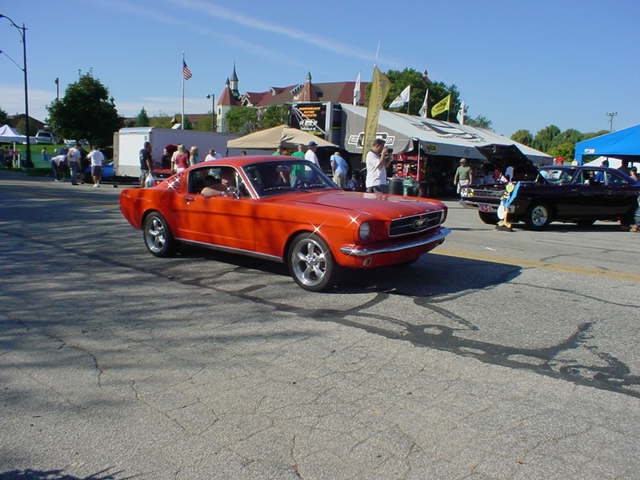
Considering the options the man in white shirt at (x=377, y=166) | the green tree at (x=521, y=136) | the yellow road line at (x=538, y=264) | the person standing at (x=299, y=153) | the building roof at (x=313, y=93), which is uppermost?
the building roof at (x=313, y=93)

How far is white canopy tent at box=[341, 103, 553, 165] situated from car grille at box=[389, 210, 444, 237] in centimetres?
1716

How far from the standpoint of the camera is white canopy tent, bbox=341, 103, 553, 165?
2356cm

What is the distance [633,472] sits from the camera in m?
2.66

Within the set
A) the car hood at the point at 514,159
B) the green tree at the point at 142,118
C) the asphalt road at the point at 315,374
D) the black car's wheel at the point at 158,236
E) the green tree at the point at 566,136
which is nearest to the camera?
the asphalt road at the point at 315,374

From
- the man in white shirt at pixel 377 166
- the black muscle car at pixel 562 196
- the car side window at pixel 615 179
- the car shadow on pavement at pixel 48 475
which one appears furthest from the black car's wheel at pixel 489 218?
the car shadow on pavement at pixel 48 475

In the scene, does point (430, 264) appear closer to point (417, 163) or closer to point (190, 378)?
point (190, 378)

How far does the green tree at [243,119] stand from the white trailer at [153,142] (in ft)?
158

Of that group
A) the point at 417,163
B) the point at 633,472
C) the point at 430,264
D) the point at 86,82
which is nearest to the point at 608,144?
the point at 417,163

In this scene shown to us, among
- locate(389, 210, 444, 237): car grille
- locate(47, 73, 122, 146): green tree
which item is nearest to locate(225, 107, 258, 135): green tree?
locate(47, 73, 122, 146): green tree

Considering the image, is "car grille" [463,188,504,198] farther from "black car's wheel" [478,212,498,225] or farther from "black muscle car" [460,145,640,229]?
"black car's wheel" [478,212,498,225]

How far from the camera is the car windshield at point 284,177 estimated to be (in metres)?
6.71

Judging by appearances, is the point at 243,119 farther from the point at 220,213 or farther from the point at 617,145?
the point at 220,213

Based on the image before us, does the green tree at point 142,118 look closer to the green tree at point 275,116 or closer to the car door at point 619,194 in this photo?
the green tree at point 275,116

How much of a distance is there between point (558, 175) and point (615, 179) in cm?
155
